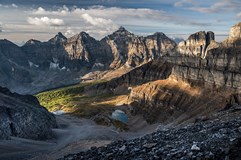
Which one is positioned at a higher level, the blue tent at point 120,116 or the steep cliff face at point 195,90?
the steep cliff face at point 195,90

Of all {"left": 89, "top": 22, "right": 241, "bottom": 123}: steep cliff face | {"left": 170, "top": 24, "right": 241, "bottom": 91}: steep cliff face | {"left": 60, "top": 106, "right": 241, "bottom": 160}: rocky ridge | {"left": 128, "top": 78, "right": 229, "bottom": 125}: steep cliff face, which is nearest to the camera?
{"left": 60, "top": 106, "right": 241, "bottom": 160}: rocky ridge

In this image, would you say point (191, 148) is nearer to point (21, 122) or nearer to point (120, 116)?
point (21, 122)

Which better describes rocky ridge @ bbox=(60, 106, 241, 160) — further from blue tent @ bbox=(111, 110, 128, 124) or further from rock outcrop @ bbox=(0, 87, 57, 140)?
blue tent @ bbox=(111, 110, 128, 124)

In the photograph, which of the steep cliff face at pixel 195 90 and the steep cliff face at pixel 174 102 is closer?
the steep cliff face at pixel 174 102

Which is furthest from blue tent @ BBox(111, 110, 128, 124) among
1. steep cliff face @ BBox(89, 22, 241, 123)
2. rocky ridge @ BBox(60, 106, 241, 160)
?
rocky ridge @ BBox(60, 106, 241, 160)

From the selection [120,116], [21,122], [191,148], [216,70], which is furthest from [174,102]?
[191,148]

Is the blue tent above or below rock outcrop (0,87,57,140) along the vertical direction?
below

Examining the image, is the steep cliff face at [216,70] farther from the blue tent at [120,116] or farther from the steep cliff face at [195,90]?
the blue tent at [120,116]

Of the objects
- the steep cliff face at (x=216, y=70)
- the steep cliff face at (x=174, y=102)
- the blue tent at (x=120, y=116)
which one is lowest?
the blue tent at (x=120, y=116)

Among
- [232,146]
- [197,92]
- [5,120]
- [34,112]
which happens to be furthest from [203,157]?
[197,92]

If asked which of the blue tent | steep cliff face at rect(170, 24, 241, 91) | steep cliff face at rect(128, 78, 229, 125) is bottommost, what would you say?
the blue tent

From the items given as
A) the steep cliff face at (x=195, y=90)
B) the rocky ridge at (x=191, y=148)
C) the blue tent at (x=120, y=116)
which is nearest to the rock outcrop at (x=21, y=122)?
the steep cliff face at (x=195, y=90)

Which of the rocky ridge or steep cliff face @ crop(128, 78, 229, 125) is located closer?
the rocky ridge

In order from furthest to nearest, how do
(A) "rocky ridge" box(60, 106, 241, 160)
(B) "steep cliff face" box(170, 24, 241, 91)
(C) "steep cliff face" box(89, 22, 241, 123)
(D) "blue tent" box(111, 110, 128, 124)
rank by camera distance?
(D) "blue tent" box(111, 110, 128, 124) < (B) "steep cliff face" box(170, 24, 241, 91) < (C) "steep cliff face" box(89, 22, 241, 123) < (A) "rocky ridge" box(60, 106, 241, 160)
